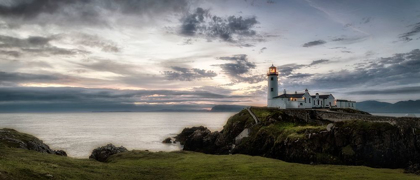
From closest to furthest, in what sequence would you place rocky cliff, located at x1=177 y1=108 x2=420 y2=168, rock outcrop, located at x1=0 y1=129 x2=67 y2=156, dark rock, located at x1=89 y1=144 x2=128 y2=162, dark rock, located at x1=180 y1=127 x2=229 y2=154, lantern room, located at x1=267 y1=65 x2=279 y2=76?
1. rocky cliff, located at x1=177 y1=108 x2=420 y2=168
2. rock outcrop, located at x1=0 y1=129 x2=67 y2=156
3. dark rock, located at x1=89 y1=144 x2=128 y2=162
4. dark rock, located at x1=180 y1=127 x2=229 y2=154
5. lantern room, located at x1=267 y1=65 x2=279 y2=76

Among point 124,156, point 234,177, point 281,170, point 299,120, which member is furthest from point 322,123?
point 124,156

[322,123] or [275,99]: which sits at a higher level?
[275,99]

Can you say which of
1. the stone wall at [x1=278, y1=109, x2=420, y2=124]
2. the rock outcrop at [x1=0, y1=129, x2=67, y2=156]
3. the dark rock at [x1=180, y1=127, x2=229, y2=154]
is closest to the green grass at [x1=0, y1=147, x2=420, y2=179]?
the rock outcrop at [x1=0, y1=129, x2=67, y2=156]

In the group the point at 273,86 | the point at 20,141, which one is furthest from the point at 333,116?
the point at 20,141

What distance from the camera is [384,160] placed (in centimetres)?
4209

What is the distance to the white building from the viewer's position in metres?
85.6

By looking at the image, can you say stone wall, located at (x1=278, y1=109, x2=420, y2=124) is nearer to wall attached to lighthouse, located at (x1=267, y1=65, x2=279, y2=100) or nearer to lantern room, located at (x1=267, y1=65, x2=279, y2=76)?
wall attached to lighthouse, located at (x1=267, y1=65, x2=279, y2=100)

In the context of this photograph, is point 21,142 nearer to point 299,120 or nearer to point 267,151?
point 267,151

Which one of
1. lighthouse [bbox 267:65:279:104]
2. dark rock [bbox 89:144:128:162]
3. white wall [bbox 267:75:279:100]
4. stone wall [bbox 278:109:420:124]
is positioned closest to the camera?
stone wall [bbox 278:109:420:124]

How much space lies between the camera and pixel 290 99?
8706cm

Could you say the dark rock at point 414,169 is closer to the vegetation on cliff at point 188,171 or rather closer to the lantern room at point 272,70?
the vegetation on cliff at point 188,171

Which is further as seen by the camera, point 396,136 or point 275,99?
point 275,99

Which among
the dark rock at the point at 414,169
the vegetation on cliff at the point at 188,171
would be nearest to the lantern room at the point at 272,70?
the vegetation on cliff at the point at 188,171

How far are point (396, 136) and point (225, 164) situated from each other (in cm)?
2892
